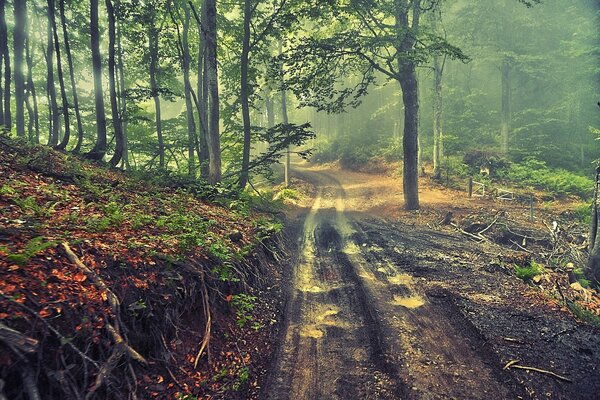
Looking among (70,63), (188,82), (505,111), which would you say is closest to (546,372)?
(70,63)

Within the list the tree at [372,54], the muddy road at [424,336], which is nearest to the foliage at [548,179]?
the tree at [372,54]

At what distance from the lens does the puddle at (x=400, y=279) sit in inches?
323

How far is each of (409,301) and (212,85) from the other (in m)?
11.3

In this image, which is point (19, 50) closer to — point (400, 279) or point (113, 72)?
point (113, 72)

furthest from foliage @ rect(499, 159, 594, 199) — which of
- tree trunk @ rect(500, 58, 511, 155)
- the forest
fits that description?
tree trunk @ rect(500, 58, 511, 155)

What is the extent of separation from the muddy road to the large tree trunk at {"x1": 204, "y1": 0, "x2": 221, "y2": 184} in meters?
6.53

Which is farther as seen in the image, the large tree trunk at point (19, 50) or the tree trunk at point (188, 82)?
the tree trunk at point (188, 82)

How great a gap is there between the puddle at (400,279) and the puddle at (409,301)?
0.83 m

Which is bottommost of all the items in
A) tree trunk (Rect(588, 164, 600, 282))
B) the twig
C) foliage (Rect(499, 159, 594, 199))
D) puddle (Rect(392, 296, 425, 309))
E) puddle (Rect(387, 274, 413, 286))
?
the twig

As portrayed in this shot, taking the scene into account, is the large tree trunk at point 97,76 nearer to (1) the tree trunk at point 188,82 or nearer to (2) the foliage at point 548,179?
(1) the tree trunk at point 188,82

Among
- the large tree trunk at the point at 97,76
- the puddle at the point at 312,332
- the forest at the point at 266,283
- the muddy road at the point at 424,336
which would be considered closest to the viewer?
the forest at the point at 266,283

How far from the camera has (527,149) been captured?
28688 millimetres

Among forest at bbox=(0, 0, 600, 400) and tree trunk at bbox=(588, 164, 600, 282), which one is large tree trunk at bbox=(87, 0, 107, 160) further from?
tree trunk at bbox=(588, 164, 600, 282)

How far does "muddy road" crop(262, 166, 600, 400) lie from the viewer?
4.52 meters
